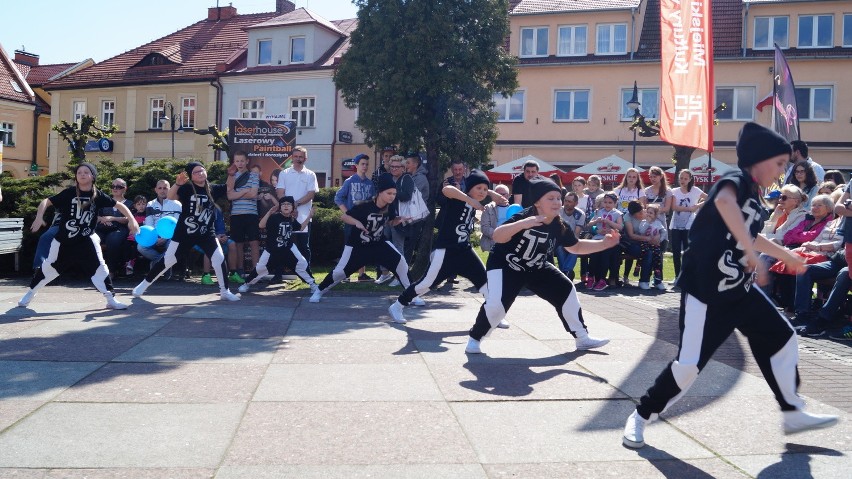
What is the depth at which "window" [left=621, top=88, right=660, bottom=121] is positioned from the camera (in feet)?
113

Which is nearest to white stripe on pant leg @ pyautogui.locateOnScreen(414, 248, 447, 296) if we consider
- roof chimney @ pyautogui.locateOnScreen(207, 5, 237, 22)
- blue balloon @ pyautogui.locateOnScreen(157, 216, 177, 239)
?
blue balloon @ pyautogui.locateOnScreen(157, 216, 177, 239)

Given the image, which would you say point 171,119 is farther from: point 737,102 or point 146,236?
point 146,236

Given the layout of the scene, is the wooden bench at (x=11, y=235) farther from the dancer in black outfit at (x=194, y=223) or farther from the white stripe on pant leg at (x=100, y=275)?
the white stripe on pant leg at (x=100, y=275)

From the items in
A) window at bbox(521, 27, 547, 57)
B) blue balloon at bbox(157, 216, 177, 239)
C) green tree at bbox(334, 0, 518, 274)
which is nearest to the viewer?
blue balloon at bbox(157, 216, 177, 239)

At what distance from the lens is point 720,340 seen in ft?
14.9

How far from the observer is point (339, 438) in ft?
14.6

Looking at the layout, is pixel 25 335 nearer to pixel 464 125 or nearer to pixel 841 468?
pixel 841 468

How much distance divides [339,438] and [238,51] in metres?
41.2

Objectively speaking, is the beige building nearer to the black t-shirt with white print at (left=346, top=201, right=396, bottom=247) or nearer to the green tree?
the green tree

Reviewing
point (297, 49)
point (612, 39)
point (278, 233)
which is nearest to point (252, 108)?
point (297, 49)

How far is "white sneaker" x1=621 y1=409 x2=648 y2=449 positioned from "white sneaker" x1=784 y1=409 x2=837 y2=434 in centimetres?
83

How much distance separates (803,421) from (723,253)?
1073mm

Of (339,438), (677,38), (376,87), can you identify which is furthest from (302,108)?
(339,438)

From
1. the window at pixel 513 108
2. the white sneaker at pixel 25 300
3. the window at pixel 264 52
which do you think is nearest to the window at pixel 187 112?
Result: the window at pixel 264 52
